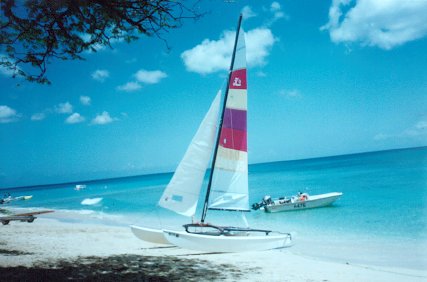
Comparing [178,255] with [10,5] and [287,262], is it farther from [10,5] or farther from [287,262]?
[10,5]

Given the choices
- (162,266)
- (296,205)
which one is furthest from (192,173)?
(296,205)

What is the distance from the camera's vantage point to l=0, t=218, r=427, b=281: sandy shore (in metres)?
6.59

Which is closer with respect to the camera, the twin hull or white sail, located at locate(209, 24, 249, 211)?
the twin hull

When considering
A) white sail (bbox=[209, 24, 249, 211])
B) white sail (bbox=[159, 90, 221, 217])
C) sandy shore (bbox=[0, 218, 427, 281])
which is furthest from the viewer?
white sail (bbox=[209, 24, 249, 211])

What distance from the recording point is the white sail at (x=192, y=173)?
10.2 m

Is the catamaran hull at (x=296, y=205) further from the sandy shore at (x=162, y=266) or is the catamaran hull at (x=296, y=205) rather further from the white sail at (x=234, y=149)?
the white sail at (x=234, y=149)

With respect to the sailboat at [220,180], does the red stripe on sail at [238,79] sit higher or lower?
higher

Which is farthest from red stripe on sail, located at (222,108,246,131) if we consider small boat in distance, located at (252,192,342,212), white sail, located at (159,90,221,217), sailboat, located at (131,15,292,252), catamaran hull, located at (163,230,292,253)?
small boat in distance, located at (252,192,342,212)

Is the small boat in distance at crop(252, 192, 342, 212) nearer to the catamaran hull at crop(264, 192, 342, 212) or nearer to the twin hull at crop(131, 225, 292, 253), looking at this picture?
the catamaran hull at crop(264, 192, 342, 212)

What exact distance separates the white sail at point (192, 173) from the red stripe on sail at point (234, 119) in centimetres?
36

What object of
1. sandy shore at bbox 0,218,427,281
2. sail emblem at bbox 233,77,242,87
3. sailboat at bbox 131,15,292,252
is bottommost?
sandy shore at bbox 0,218,427,281

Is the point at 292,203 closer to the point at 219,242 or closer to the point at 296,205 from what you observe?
the point at 296,205

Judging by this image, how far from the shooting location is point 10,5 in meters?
5.77

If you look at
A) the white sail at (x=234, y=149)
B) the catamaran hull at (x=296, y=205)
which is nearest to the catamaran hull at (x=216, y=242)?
the white sail at (x=234, y=149)
